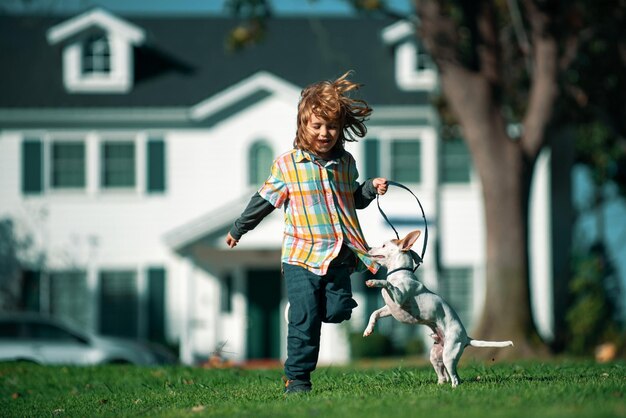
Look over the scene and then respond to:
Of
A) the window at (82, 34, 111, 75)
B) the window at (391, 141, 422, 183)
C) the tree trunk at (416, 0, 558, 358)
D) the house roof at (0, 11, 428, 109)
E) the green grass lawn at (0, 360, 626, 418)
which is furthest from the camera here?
the window at (82, 34, 111, 75)

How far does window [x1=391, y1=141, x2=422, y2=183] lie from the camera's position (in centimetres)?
2789

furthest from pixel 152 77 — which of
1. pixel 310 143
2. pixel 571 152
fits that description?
pixel 310 143

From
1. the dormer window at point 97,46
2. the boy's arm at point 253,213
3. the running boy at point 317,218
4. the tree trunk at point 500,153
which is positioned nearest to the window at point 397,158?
the dormer window at point 97,46

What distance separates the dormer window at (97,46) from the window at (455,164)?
300 inches

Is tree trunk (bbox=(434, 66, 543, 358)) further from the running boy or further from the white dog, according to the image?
the white dog

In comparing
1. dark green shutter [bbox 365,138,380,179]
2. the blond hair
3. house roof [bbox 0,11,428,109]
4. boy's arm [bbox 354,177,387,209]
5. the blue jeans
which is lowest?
the blue jeans

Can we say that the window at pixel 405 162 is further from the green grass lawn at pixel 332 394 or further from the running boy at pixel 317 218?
the running boy at pixel 317 218

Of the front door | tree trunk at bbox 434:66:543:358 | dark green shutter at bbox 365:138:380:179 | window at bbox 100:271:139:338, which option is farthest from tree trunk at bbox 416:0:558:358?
window at bbox 100:271:139:338

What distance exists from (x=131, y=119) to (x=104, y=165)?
4.02ft

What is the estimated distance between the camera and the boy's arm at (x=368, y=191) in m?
7.62

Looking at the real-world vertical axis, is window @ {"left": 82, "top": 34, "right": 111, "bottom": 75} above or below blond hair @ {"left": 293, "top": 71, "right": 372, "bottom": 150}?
above

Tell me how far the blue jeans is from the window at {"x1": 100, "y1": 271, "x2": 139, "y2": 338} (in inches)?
798

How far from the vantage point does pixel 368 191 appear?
25.3 feet

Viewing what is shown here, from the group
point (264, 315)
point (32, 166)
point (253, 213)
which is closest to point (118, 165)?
point (32, 166)
